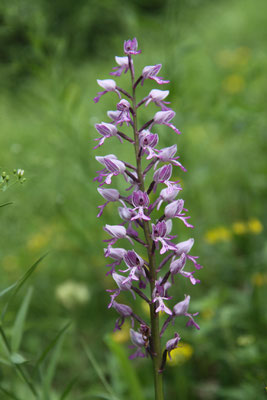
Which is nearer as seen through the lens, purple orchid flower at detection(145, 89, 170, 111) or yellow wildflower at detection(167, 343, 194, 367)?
purple orchid flower at detection(145, 89, 170, 111)

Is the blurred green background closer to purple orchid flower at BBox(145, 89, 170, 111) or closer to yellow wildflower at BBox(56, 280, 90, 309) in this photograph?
yellow wildflower at BBox(56, 280, 90, 309)

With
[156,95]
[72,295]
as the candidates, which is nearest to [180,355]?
[72,295]

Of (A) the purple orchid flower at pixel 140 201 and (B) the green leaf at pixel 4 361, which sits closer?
(A) the purple orchid flower at pixel 140 201

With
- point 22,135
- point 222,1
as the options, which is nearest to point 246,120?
point 22,135

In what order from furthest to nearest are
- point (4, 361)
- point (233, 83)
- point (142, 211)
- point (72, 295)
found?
1. point (233, 83)
2. point (72, 295)
3. point (4, 361)
4. point (142, 211)

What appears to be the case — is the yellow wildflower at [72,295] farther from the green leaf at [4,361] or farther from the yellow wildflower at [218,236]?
the green leaf at [4,361]

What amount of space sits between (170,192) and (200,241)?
2331 mm

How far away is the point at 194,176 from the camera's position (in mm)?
3842

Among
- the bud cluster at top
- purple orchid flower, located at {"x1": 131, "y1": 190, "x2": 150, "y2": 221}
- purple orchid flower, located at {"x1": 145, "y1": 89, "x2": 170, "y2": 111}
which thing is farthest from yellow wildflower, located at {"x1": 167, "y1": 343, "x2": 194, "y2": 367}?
purple orchid flower, located at {"x1": 145, "y1": 89, "x2": 170, "y2": 111}

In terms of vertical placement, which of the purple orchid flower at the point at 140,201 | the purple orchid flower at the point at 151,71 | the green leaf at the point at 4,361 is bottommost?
the green leaf at the point at 4,361

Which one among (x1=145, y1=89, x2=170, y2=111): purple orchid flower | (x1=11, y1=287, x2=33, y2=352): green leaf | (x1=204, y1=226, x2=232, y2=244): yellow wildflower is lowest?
(x1=204, y1=226, x2=232, y2=244): yellow wildflower

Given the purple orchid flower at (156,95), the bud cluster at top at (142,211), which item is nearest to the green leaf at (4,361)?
the bud cluster at top at (142,211)

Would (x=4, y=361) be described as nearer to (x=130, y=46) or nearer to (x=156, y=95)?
(x=156, y=95)

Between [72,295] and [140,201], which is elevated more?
[140,201]
